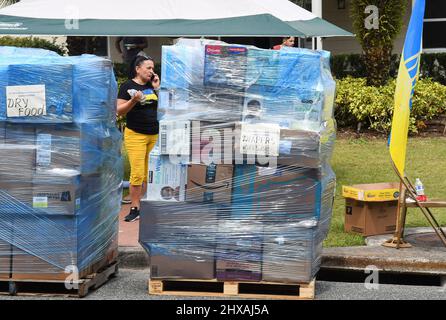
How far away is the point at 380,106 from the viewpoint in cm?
1409

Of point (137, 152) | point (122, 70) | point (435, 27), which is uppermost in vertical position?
point (435, 27)

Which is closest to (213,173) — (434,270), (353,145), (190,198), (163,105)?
(190,198)

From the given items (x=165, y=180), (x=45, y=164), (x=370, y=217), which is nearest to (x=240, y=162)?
(x=165, y=180)

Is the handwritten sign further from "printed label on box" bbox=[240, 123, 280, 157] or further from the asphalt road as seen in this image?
"printed label on box" bbox=[240, 123, 280, 157]

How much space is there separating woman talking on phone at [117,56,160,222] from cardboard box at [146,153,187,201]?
225 centimetres

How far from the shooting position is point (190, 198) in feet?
21.5

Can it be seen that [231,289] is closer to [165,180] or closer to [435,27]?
[165,180]

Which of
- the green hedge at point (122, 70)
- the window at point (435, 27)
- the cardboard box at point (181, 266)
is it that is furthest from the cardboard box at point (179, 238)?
the window at point (435, 27)

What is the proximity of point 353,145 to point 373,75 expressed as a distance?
204cm

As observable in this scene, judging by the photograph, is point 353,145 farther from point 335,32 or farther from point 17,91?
point 17,91

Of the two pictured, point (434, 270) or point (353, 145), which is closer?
point (434, 270)

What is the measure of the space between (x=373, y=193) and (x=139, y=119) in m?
2.65

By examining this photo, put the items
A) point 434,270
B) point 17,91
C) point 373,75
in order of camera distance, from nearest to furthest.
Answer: point 17,91
point 434,270
point 373,75

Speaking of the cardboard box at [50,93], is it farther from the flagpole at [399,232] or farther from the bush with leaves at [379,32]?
the bush with leaves at [379,32]
